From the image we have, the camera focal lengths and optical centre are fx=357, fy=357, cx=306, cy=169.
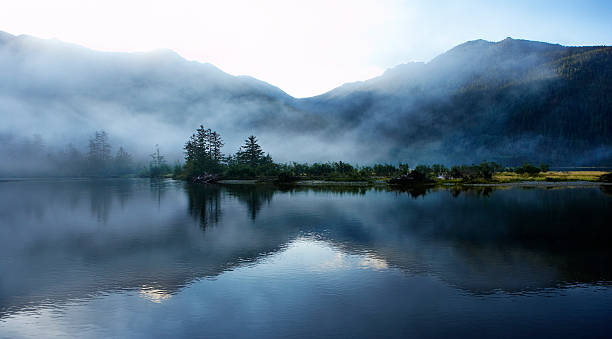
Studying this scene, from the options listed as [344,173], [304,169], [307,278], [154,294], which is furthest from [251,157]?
[154,294]

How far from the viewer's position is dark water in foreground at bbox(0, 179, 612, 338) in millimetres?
14531

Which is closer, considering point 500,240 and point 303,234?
point 500,240

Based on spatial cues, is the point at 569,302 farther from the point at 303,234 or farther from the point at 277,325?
the point at 303,234

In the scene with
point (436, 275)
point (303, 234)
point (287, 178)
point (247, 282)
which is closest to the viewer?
point (247, 282)

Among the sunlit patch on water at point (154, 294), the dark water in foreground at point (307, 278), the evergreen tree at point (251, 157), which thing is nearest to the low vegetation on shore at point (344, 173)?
the evergreen tree at point (251, 157)

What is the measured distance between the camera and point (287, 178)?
114 metres

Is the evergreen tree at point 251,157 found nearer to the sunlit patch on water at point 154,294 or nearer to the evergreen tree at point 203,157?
the evergreen tree at point 203,157

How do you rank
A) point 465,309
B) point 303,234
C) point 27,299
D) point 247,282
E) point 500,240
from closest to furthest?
point 465,309
point 27,299
point 247,282
point 500,240
point 303,234

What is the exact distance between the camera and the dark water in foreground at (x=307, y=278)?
14.5 meters

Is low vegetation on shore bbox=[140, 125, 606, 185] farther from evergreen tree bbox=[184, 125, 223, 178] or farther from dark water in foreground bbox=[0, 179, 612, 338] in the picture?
dark water in foreground bbox=[0, 179, 612, 338]

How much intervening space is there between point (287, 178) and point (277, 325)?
326ft

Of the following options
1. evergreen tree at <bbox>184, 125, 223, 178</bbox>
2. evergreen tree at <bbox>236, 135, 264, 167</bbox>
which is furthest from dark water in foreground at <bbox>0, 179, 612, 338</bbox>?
evergreen tree at <bbox>236, 135, 264, 167</bbox>

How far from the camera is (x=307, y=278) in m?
20.2

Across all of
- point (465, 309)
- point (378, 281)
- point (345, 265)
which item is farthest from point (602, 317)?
point (345, 265)
